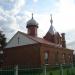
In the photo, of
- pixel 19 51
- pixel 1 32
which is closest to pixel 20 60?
pixel 19 51

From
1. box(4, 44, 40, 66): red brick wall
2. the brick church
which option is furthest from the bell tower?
box(4, 44, 40, 66): red brick wall

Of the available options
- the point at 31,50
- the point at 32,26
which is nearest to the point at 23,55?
the point at 31,50

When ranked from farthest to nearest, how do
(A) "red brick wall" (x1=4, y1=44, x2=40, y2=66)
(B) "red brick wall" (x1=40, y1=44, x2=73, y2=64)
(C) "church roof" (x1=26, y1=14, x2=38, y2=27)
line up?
(C) "church roof" (x1=26, y1=14, x2=38, y2=27), (B) "red brick wall" (x1=40, y1=44, x2=73, y2=64), (A) "red brick wall" (x1=4, y1=44, x2=40, y2=66)

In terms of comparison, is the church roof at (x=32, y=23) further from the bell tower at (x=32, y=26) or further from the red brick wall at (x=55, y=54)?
the red brick wall at (x=55, y=54)

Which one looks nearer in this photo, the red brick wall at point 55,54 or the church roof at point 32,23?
the red brick wall at point 55,54

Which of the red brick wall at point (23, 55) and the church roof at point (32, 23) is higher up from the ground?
the church roof at point (32, 23)

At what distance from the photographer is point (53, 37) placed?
38031 mm

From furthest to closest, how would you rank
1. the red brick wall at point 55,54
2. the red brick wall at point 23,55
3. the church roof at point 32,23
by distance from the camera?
the church roof at point 32,23
the red brick wall at point 55,54
the red brick wall at point 23,55

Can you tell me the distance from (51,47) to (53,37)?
745cm

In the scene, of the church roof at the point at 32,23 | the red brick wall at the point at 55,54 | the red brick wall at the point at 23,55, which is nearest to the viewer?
the red brick wall at the point at 23,55

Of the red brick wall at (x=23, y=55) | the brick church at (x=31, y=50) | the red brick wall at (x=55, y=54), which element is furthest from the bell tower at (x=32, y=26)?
the red brick wall at (x=23, y=55)

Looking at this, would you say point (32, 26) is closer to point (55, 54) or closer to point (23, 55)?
point (55, 54)

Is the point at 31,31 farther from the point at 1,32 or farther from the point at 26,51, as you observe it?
the point at 1,32

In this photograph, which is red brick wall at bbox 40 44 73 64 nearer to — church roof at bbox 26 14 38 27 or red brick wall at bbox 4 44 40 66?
red brick wall at bbox 4 44 40 66
